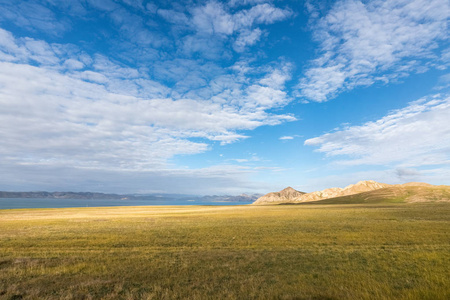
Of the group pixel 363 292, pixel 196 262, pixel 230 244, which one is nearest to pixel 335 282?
pixel 363 292

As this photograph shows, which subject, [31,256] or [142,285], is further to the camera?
[31,256]

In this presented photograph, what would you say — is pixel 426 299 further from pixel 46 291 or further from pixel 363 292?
pixel 46 291

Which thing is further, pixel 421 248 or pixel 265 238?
pixel 265 238

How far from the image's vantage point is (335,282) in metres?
12.3

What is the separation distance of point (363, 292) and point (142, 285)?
34.4ft

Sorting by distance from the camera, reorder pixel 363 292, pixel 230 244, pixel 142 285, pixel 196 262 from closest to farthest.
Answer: pixel 363 292
pixel 142 285
pixel 196 262
pixel 230 244

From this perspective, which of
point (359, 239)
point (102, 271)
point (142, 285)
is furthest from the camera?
point (359, 239)

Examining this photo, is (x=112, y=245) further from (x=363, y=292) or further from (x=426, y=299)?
(x=426, y=299)

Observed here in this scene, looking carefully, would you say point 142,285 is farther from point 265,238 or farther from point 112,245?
point 265,238

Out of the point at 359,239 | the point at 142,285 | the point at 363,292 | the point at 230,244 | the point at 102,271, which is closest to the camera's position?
the point at 363,292

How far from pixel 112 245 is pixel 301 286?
18.8 meters

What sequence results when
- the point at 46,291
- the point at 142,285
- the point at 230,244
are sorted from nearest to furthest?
the point at 46,291, the point at 142,285, the point at 230,244

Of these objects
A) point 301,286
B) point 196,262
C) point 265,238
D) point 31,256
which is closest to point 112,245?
point 31,256

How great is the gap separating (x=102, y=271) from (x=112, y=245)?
9.35 metres
